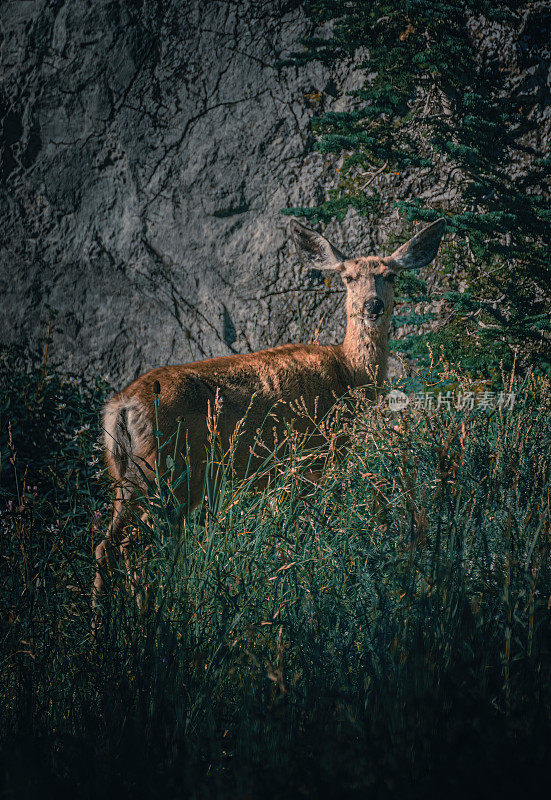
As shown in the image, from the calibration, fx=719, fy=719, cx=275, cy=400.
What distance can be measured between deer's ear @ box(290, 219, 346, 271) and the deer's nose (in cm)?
49

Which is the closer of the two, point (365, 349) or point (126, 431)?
point (126, 431)

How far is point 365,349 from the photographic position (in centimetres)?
521

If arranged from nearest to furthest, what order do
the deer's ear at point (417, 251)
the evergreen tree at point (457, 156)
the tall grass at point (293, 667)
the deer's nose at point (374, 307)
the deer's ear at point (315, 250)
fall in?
the tall grass at point (293, 667) < the deer's nose at point (374, 307) < the deer's ear at point (417, 251) < the deer's ear at point (315, 250) < the evergreen tree at point (457, 156)

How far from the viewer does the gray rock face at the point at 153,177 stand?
24.3ft

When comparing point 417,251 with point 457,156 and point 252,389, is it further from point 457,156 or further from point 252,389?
point 252,389

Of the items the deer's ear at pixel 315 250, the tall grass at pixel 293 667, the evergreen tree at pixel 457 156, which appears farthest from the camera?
the evergreen tree at pixel 457 156

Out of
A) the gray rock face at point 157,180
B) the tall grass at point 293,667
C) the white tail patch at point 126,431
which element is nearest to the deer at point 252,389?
the white tail patch at point 126,431

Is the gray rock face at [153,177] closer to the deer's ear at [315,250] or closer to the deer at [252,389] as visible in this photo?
the deer's ear at [315,250]

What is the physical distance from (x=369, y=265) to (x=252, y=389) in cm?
157

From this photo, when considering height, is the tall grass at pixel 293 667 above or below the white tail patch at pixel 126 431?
below

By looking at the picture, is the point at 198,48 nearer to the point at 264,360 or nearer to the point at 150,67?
the point at 150,67

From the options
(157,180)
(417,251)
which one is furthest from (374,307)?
(157,180)

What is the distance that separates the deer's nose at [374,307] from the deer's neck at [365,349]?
0.16m

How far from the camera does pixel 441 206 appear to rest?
22.4 ft
